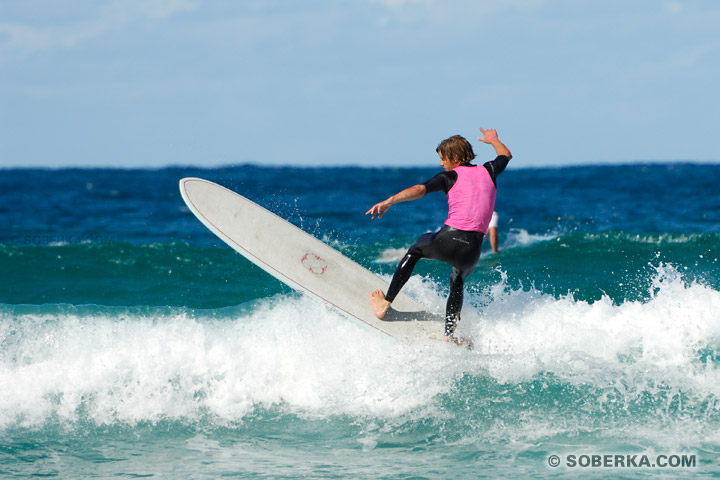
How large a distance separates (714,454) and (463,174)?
2727 millimetres

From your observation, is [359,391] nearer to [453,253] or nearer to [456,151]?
[453,253]

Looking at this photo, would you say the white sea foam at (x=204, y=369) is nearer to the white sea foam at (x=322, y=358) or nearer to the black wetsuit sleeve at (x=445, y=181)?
the white sea foam at (x=322, y=358)

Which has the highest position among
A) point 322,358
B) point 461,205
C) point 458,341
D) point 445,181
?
point 445,181

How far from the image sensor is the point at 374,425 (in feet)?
18.1

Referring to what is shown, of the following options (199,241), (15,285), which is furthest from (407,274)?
(199,241)

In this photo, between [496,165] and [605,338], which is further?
[605,338]

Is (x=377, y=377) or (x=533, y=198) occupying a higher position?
(x=533, y=198)

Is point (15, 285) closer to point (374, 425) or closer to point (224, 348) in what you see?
point (224, 348)

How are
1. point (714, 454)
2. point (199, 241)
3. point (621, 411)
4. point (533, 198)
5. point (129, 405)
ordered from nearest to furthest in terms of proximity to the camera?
point (714, 454), point (621, 411), point (129, 405), point (199, 241), point (533, 198)

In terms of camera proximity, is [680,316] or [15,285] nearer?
[680,316]

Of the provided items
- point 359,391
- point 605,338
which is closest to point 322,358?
point 359,391

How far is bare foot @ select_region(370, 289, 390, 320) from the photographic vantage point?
6105 mm

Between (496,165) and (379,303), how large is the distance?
159 centimetres

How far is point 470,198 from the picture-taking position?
5.49m
